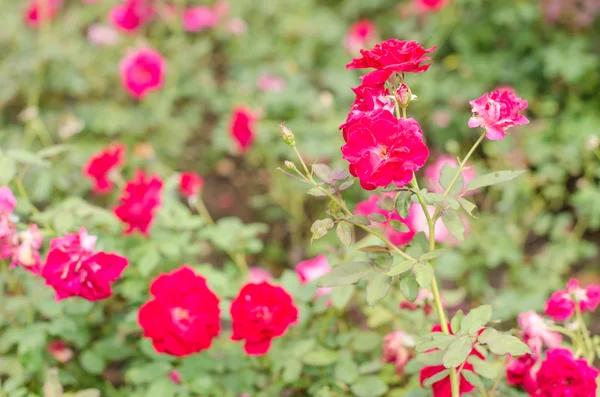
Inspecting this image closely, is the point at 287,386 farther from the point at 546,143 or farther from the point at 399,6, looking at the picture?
the point at 399,6

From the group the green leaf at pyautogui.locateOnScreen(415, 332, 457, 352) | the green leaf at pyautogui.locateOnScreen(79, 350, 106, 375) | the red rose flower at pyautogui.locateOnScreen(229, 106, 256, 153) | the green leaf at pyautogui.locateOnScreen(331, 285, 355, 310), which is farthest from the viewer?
the red rose flower at pyautogui.locateOnScreen(229, 106, 256, 153)

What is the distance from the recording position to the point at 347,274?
113 centimetres

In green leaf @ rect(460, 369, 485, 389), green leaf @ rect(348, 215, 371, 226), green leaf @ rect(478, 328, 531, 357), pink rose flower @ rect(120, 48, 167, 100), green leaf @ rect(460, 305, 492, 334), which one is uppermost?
pink rose flower @ rect(120, 48, 167, 100)

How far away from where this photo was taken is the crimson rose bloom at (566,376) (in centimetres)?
110

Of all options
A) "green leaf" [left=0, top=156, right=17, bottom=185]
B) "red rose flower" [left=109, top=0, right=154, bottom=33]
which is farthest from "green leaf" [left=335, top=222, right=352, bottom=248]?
"red rose flower" [left=109, top=0, right=154, bottom=33]

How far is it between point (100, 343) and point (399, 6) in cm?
235

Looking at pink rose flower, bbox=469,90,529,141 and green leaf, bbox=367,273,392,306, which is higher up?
pink rose flower, bbox=469,90,529,141

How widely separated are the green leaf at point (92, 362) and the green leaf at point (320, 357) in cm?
48

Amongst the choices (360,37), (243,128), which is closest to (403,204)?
(243,128)

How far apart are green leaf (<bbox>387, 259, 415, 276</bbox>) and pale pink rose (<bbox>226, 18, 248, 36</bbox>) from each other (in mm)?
2188

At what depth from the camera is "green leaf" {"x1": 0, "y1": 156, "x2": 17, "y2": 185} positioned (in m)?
1.33

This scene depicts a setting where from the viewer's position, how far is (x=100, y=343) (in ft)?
5.07

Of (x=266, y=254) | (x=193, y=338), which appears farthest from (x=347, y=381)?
(x=266, y=254)

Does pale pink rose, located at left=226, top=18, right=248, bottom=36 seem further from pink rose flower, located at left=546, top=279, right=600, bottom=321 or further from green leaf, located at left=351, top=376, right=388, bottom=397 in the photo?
pink rose flower, located at left=546, top=279, right=600, bottom=321
